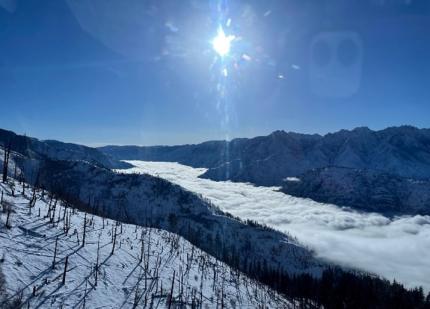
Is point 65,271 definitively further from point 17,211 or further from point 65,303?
point 17,211

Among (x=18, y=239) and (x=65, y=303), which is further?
(x=18, y=239)

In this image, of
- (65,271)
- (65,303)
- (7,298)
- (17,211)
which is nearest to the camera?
(7,298)

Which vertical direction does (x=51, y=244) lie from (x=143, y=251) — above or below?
above

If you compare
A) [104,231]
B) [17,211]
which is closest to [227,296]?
[104,231]

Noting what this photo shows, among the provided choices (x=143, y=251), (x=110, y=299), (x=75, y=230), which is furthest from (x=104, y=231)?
(x=110, y=299)

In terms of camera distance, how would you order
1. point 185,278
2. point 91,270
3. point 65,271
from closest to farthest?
1. point 65,271
2. point 91,270
3. point 185,278

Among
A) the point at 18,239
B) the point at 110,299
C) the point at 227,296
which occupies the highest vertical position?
the point at 18,239

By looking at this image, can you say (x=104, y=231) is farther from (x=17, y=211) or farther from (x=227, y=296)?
(x=227, y=296)
